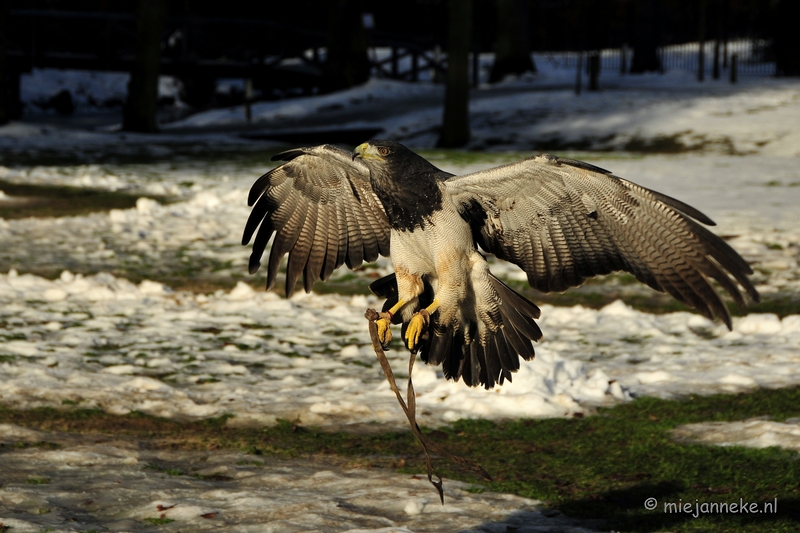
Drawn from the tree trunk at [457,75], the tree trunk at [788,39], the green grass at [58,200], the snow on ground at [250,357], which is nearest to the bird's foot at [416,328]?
the snow on ground at [250,357]

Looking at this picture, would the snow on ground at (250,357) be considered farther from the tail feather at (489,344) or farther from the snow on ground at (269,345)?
the tail feather at (489,344)

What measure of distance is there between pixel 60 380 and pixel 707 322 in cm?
492

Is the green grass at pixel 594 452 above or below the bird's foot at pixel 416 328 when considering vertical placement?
below

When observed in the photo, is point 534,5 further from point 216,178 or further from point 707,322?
point 707,322

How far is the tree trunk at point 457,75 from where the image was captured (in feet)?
61.0

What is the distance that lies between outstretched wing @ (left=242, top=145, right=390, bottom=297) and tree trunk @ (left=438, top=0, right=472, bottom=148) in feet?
44.2

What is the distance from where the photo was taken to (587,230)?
16.8 feet

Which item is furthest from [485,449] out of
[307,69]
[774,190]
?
[307,69]

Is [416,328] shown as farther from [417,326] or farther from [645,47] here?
[645,47]

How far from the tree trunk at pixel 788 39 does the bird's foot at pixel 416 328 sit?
1253 inches

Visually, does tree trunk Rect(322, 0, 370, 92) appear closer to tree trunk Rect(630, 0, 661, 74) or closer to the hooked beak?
tree trunk Rect(630, 0, 661, 74)

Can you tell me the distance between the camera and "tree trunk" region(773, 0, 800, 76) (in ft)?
109

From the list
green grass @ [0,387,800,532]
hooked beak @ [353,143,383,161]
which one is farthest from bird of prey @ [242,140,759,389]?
green grass @ [0,387,800,532]

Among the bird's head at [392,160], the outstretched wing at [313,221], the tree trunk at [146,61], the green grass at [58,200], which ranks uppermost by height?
the tree trunk at [146,61]
